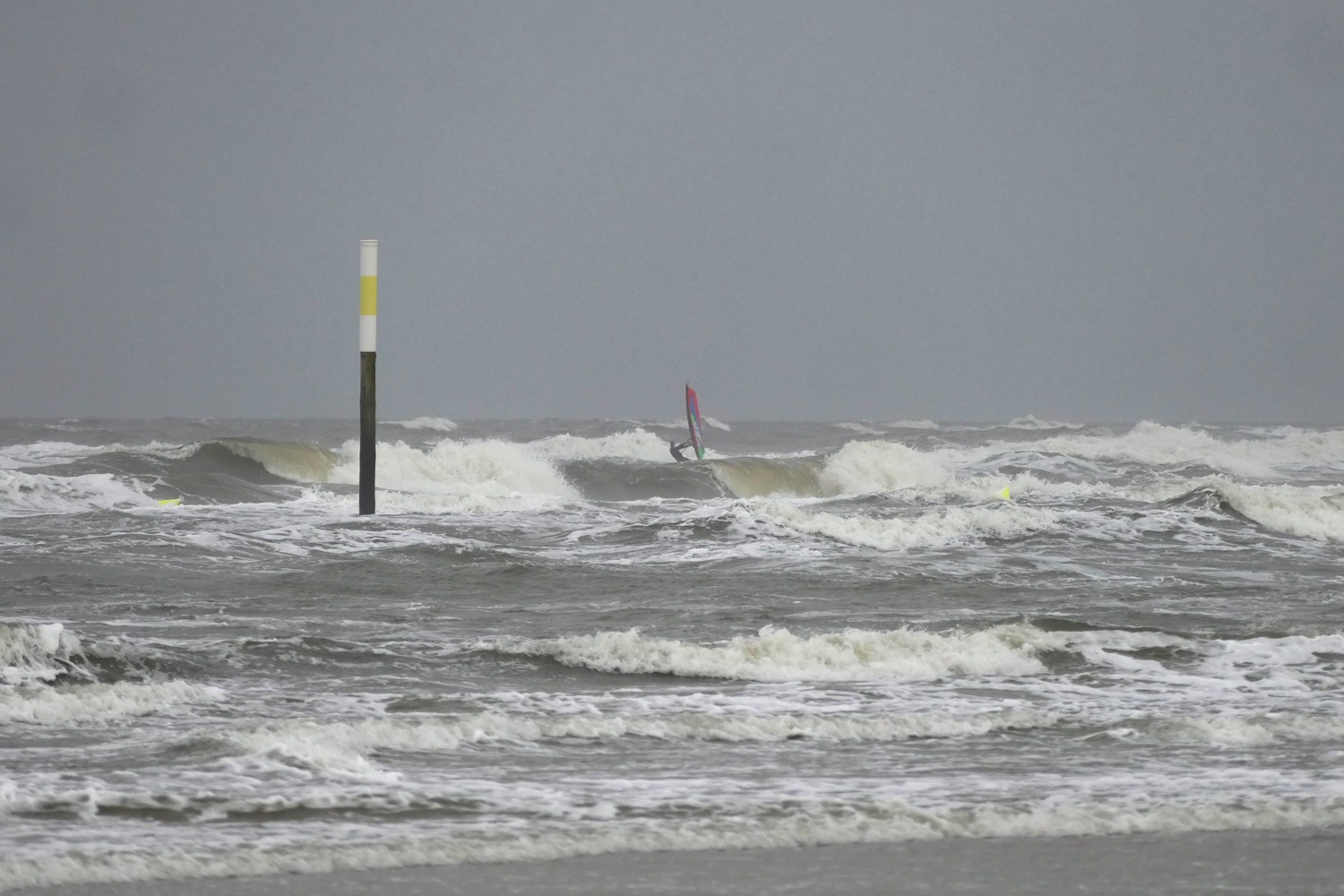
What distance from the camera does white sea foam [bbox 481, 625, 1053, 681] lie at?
23.2 feet

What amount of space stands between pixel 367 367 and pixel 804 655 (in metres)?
8.34

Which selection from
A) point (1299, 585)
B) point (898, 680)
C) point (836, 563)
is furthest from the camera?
point (836, 563)

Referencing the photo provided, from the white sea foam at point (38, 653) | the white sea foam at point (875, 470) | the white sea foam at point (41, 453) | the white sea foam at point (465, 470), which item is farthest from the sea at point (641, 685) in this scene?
the white sea foam at point (41, 453)

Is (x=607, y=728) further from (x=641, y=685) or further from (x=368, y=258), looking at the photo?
(x=368, y=258)

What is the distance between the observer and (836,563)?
12.0m

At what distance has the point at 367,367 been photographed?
14.5 m

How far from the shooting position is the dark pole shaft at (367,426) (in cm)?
1445

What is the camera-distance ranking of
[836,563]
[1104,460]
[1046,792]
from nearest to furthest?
1. [1046,792]
2. [836,563]
3. [1104,460]

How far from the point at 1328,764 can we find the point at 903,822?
1885 millimetres

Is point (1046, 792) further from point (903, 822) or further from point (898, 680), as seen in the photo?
point (898, 680)

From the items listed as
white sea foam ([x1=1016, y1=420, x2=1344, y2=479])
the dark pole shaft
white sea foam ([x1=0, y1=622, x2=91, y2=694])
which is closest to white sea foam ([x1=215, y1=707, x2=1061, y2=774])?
white sea foam ([x1=0, y1=622, x2=91, y2=694])

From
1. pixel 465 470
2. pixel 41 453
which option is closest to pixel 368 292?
pixel 465 470

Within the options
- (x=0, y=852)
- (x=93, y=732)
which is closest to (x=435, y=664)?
(x=93, y=732)

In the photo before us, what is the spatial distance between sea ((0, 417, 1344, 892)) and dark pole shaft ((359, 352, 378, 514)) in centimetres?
25
